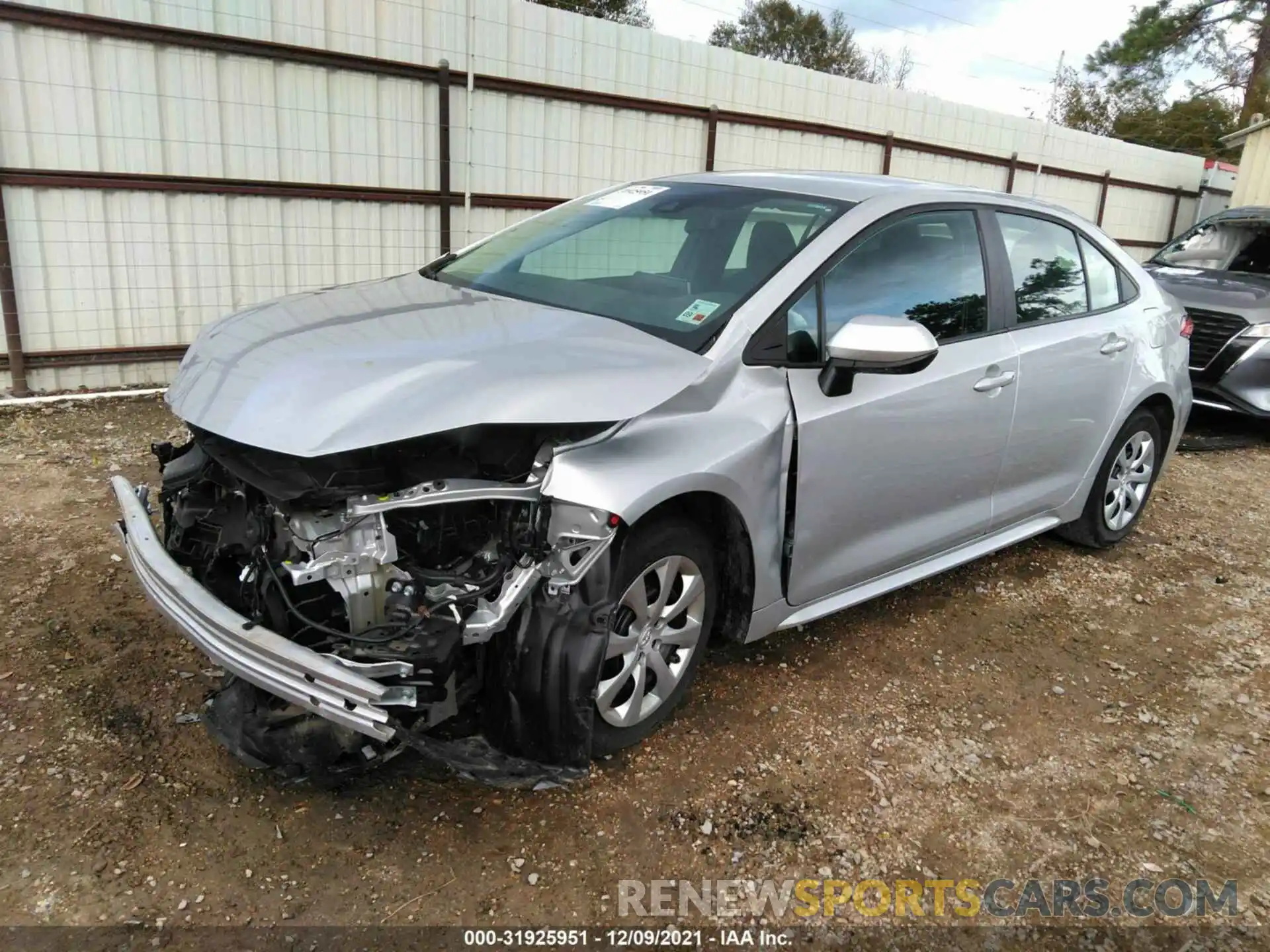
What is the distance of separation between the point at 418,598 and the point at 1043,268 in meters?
3.12

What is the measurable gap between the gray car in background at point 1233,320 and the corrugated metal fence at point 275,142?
448 centimetres

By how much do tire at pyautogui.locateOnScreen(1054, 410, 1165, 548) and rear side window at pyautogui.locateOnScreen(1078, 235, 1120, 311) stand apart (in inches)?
24.8

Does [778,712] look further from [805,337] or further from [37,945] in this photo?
[37,945]

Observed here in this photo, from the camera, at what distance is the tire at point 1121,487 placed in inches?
181

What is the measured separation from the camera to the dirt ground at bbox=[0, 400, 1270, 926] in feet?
7.70

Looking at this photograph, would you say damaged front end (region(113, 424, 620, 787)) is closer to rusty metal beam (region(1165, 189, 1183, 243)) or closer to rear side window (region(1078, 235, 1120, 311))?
rear side window (region(1078, 235, 1120, 311))

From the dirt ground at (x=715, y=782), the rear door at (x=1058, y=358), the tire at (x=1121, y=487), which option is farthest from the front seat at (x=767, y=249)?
the tire at (x=1121, y=487)

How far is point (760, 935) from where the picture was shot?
2281 mm

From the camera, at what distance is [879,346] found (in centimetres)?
280

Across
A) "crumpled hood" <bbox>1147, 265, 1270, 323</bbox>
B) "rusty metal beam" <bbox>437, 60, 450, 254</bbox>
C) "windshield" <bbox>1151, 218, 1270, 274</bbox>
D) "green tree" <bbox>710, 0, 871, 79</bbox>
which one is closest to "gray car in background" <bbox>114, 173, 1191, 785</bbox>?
"rusty metal beam" <bbox>437, 60, 450, 254</bbox>

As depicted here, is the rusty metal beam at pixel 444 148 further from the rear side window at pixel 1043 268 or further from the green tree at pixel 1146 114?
the green tree at pixel 1146 114

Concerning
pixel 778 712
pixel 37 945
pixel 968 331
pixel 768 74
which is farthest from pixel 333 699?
pixel 768 74

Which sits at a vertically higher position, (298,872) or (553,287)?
(553,287)

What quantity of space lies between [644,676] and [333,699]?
1.01m
